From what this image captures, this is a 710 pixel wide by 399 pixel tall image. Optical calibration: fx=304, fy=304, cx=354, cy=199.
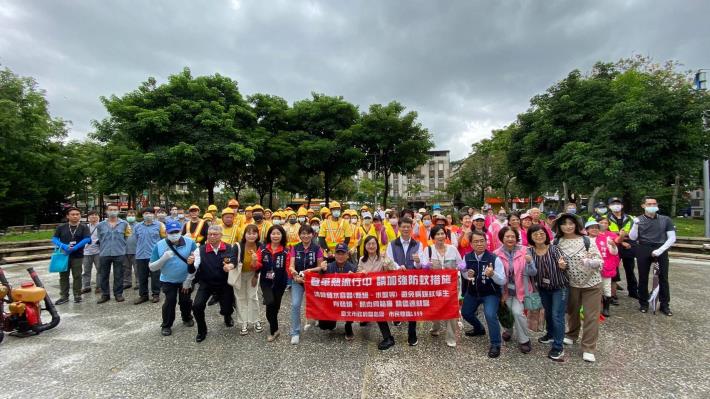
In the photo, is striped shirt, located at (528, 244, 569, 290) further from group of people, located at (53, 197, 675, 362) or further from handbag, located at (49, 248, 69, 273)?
handbag, located at (49, 248, 69, 273)

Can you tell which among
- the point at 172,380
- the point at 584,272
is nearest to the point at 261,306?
the point at 172,380

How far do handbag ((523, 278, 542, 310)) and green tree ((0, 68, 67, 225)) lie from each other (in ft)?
86.8

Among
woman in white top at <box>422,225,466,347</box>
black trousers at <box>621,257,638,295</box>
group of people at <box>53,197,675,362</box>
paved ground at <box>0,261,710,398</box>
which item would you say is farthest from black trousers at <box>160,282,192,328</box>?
black trousers at <box>621,257,638,295</box>

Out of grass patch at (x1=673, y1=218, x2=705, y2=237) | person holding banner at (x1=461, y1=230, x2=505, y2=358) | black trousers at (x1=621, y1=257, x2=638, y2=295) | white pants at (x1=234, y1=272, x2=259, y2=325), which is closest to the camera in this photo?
person holding banner at (x1=461, y1=230, x2=505, y2=358)

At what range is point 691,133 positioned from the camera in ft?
40.3

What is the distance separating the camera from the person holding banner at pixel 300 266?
431 centimetres

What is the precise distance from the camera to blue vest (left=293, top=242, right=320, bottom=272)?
4.38 meters

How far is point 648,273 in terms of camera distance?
5438 mm

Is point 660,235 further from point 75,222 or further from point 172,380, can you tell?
point 75,222

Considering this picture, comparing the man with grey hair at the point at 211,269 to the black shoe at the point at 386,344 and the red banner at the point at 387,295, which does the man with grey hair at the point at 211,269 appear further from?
the black shoe at the point at 386,344

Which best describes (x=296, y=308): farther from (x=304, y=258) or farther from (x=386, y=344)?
(x=386, y=344)

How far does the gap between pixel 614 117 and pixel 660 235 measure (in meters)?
11.4

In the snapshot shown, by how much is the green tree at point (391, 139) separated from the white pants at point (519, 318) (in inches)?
585

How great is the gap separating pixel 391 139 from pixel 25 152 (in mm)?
23492
